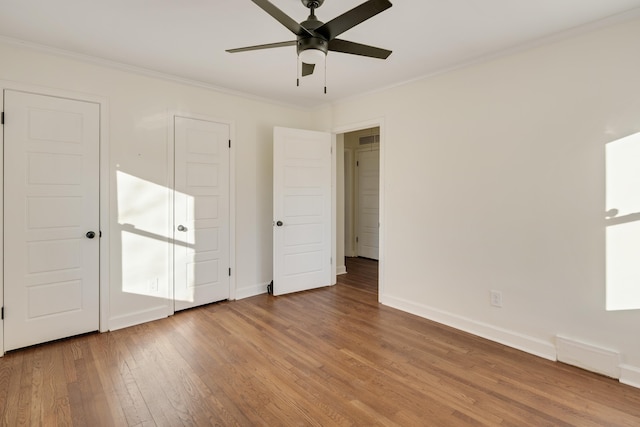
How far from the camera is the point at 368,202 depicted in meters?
6.73

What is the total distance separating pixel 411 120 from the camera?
3.56 meters

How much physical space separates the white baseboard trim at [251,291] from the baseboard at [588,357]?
3.15 m

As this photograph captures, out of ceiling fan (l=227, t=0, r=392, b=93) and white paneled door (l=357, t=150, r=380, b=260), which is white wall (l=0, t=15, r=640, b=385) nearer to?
ceiling fan (l=227, t=0, r=392, b=93)

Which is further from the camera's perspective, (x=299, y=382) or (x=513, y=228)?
(x=513, y=228)

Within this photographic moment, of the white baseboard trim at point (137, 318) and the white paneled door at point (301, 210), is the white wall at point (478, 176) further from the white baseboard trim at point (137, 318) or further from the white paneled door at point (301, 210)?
the white paneled door at point (301, 210)

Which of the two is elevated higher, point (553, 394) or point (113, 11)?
point (113, 11)

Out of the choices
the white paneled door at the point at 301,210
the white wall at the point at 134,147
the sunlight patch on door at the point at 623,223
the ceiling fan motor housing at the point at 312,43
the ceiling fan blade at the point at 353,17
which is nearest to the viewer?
the ceiling fan blade at the point at 353,17

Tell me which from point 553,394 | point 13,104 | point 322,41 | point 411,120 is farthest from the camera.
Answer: point 411,120

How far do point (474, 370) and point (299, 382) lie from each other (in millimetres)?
1301

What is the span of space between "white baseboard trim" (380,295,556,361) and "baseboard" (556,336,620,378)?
0.26ft

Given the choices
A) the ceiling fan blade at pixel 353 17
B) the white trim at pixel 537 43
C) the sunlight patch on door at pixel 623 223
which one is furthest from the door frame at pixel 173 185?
the sunlight patch on door at pixel 623 223

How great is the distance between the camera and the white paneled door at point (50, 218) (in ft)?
8.77

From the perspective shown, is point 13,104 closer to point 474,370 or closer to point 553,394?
point 474,370

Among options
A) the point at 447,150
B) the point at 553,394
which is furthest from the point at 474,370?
the point at 447,150
